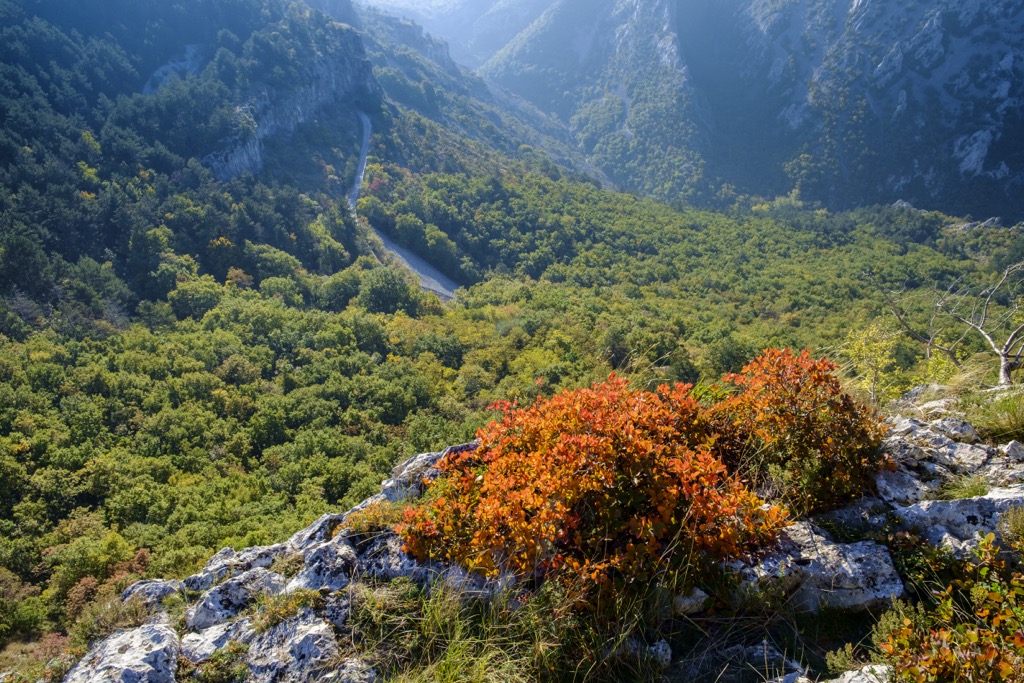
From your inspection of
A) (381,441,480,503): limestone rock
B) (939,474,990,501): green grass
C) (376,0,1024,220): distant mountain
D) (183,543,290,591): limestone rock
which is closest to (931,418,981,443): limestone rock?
(939,474,990,501): green grass

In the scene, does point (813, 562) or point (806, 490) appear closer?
point (813, 562)

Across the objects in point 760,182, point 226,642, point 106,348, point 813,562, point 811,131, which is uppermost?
point 811,131

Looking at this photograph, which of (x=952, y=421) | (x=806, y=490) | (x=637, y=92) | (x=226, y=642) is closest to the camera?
(x=806, y=490)

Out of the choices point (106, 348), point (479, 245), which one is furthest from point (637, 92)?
point (106, 348)

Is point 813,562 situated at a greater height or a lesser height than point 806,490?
lesser

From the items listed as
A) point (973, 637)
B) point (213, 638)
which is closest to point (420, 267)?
point (213, 638)

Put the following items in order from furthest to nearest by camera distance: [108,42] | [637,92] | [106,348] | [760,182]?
[637,92] → [760,182] → [108,42] → [106,348]

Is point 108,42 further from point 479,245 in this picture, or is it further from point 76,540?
point 76,540

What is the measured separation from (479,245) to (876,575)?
5613 centimetres

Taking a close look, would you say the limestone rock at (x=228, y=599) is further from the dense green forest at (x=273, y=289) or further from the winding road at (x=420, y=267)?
the winding road at (x=420, y=267)

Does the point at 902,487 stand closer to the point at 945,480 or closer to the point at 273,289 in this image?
the point at 945,480

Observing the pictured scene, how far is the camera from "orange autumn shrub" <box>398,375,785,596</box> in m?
3.94

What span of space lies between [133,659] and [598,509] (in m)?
4.39

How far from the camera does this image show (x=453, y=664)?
386 cm
